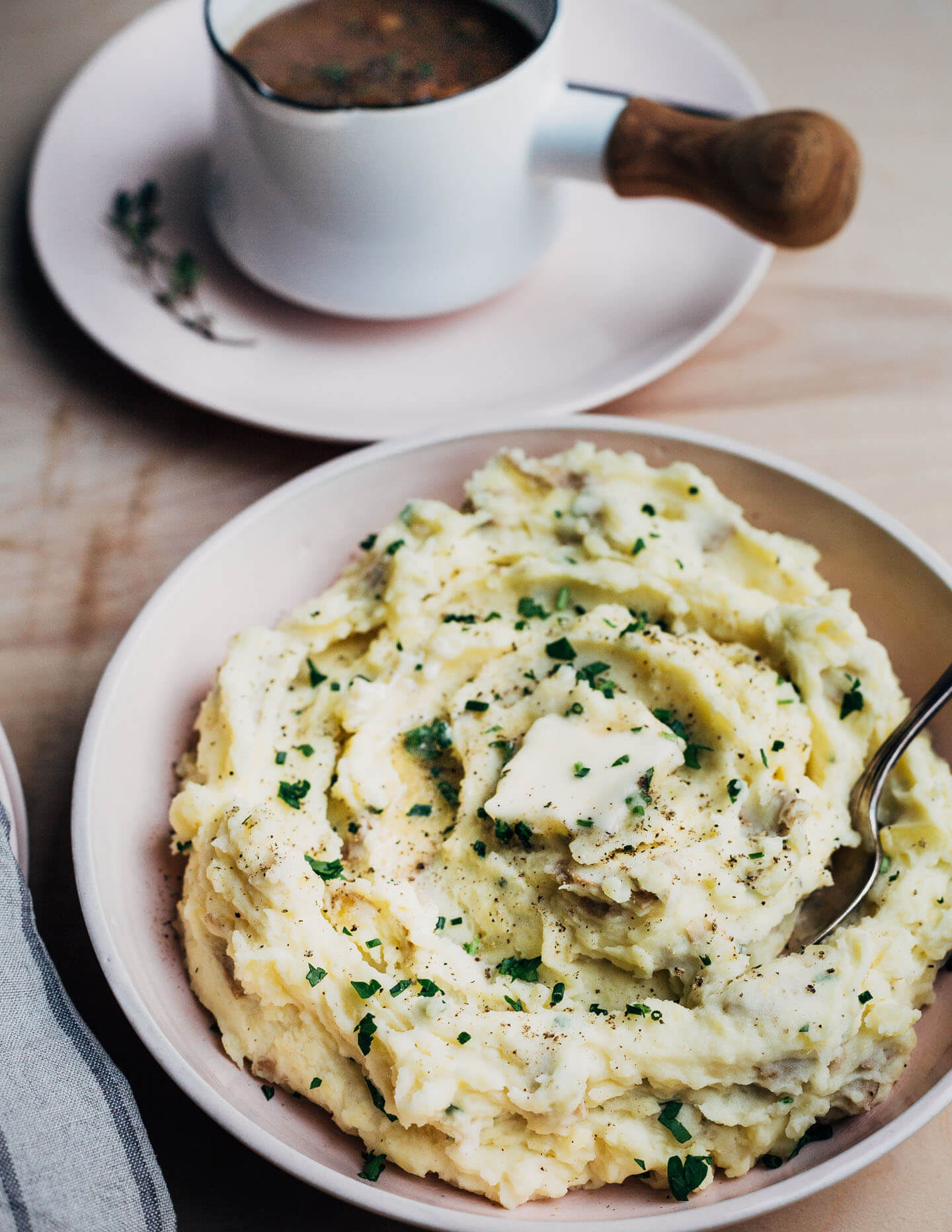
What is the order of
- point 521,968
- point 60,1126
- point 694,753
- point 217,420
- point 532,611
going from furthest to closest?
point 217,420, point 532,611, point 694,753, point 521,968, point 60,1126

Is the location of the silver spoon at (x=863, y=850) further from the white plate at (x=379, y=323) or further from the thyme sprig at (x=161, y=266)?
the thyme sprig at (x=161, y=266)

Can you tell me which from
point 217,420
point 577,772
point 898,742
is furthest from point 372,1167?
point 217,420

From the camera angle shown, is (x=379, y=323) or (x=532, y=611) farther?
(x=379, y=323)

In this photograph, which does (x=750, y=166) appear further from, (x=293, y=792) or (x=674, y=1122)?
(x=674, y=1122)

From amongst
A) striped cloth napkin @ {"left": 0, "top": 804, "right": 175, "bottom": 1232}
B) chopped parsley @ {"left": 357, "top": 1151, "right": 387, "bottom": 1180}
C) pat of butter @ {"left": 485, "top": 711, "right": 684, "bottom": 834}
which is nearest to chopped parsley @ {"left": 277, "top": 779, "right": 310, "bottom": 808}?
pat of butter @ {"left": 485, "top": 711, "right": 684, "bottom": 834}

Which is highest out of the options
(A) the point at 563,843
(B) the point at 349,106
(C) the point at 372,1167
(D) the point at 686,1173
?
(B) the point at 349,106

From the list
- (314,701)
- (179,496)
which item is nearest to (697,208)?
(179,496)

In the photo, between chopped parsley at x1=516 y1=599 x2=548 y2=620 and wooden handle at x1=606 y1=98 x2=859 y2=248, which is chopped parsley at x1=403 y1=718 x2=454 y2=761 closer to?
chopped parsley at x1=516 y1=599 x2=548 y2=620
